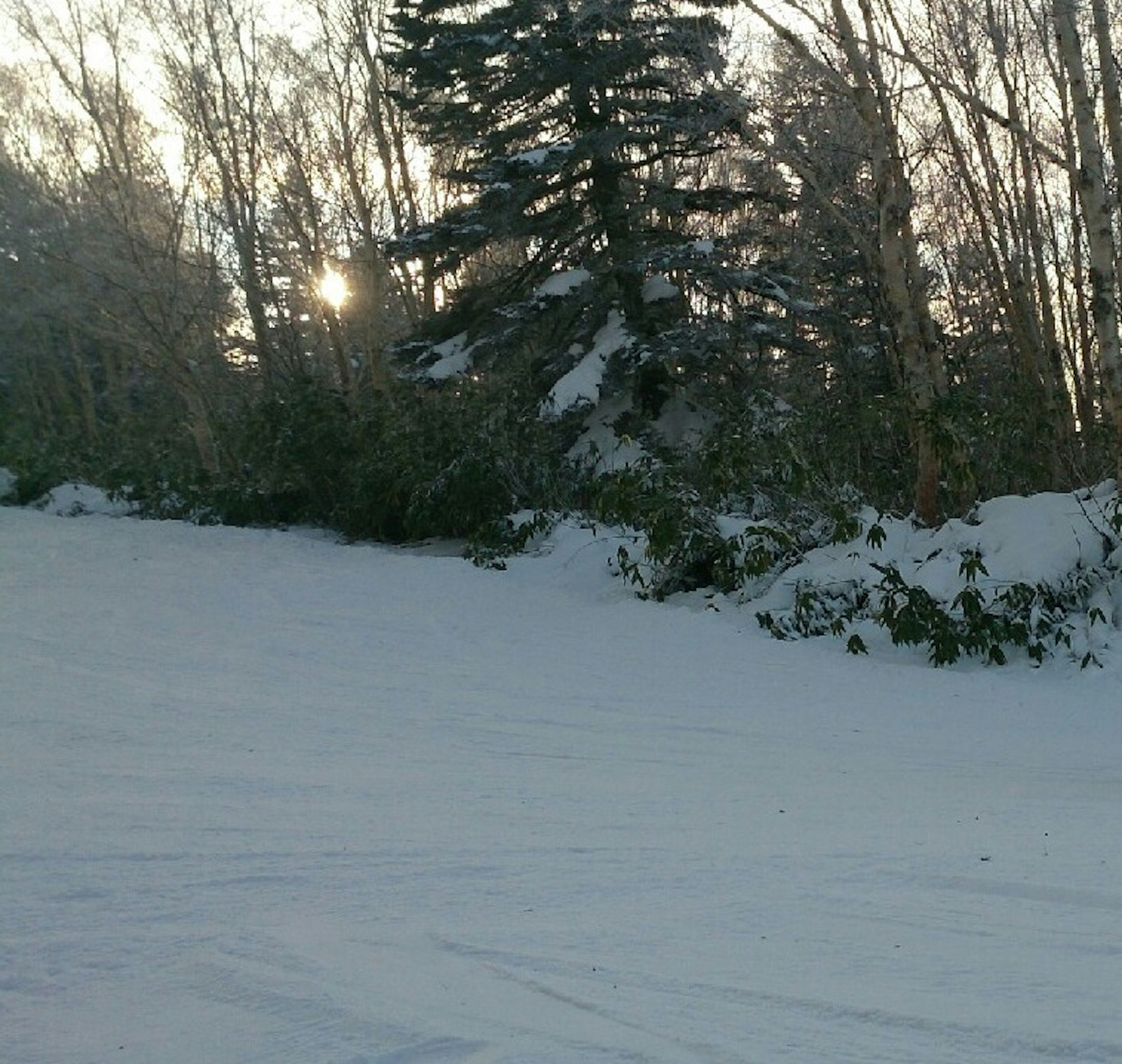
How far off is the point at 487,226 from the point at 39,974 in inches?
506

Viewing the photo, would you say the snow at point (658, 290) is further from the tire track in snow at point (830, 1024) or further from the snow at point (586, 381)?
the tire track in snow at point (830, 1024)

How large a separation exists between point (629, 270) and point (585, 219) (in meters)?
1.91

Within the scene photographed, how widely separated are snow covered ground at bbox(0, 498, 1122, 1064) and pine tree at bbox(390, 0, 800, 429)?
6762 millimetres

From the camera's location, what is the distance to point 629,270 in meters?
13.5

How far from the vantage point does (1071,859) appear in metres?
3.49

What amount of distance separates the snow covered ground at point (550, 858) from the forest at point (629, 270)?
305 centimetres

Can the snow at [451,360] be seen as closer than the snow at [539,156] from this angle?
No

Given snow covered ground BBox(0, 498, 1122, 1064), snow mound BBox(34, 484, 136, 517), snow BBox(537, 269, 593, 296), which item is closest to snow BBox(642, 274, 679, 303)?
snow BBox(537, 269, 593, 296)

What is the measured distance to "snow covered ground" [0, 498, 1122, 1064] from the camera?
228 centimetres

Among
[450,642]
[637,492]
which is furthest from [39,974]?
[637,492]

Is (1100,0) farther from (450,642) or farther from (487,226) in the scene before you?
(487,226)

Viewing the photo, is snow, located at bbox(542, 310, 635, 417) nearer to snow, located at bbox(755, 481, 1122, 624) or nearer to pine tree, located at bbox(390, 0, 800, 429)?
pine tree, located at bbox(390, 0, 800, 429)

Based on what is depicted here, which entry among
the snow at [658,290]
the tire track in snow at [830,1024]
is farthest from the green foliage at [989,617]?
the snow at [658,290]

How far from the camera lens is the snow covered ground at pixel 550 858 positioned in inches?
89.8
